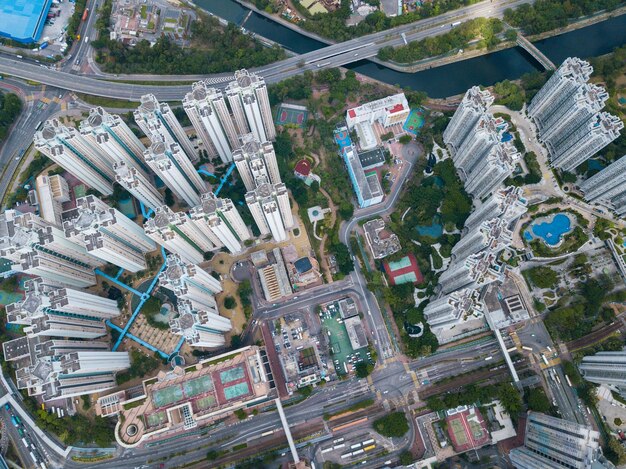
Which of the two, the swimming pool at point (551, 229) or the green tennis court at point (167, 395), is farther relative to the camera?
the swimming pool at point (551, 229)

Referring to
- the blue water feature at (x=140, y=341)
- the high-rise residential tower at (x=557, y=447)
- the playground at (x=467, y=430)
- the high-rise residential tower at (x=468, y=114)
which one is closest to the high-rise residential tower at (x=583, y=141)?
the high-rise residential tower at (x=468, y=114)

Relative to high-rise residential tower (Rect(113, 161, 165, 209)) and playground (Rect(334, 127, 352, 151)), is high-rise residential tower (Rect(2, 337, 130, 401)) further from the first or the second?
playground (Rect(334, 127, 352, 151))

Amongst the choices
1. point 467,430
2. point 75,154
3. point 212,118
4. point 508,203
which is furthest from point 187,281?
point 467,430

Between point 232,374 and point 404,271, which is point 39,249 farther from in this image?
point 404,271

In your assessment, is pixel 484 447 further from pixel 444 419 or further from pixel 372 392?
pixel 372 392

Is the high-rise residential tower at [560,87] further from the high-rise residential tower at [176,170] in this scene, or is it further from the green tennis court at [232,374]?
the green tennis court at [232,374]

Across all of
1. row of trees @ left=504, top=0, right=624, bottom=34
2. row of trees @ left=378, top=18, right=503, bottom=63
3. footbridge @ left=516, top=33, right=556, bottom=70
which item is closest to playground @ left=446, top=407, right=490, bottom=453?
row of trees @ left=378, top=18, right=503, bottom=63
